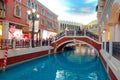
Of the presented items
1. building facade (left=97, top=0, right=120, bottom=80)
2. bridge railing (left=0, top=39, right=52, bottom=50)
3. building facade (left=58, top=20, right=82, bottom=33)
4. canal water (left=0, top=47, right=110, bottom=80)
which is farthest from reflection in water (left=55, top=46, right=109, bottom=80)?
building facade (left=58, top=20, right=82, bottom=33)

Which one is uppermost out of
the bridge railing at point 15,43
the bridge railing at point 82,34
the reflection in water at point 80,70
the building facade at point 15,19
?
the building facade at point 15,19

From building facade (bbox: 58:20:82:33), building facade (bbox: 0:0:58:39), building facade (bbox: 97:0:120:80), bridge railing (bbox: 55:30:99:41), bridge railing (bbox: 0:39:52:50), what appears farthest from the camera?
building facade (bbox: 58:20:82:33)

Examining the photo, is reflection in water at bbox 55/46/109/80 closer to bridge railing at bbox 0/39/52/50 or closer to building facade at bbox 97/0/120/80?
building facade at bbox 97/0/120/80

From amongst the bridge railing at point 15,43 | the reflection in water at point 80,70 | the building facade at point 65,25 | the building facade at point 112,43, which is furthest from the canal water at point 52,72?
the building facade at point 65,25

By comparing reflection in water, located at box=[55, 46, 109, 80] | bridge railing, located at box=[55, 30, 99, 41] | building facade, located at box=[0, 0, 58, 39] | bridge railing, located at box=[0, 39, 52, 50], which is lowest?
reflection in water, located at box=[55, 46, 109, 80]

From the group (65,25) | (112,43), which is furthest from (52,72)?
(65,25)

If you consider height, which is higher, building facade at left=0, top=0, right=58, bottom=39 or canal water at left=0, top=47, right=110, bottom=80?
building facade at left=0, top=0, right=58, bottom=39

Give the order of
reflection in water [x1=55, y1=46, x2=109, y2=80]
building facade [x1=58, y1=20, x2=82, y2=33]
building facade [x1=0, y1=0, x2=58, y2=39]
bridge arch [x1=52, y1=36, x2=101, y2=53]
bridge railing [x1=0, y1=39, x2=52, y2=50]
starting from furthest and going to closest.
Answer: building facade [x1=58, y1=20, x2=82, y2=33]
bridge arch [x1=52, y1=36, x2=101, y2=53]
building facade [x1=0, y1=0, x2=58, y2=39]
bridge railing [x1=0, y1=39, x2=52, y2=50]
reflection in water [x1=55, y1=46, x2=109, y2=80]

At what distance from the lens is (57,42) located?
22172mm

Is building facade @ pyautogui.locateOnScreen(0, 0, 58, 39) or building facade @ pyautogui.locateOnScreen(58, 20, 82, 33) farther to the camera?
building facade @ pyautogui.locateOnScreen(58, 20, 82, 33)

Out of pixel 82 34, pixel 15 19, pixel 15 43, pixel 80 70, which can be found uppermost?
pixel 15 19

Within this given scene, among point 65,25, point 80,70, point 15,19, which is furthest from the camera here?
point 65,25

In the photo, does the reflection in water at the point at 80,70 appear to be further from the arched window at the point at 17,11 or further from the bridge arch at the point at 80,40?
the arched window at the point at 17,11

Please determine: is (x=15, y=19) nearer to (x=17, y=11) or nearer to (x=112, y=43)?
(x=17, y=11)
